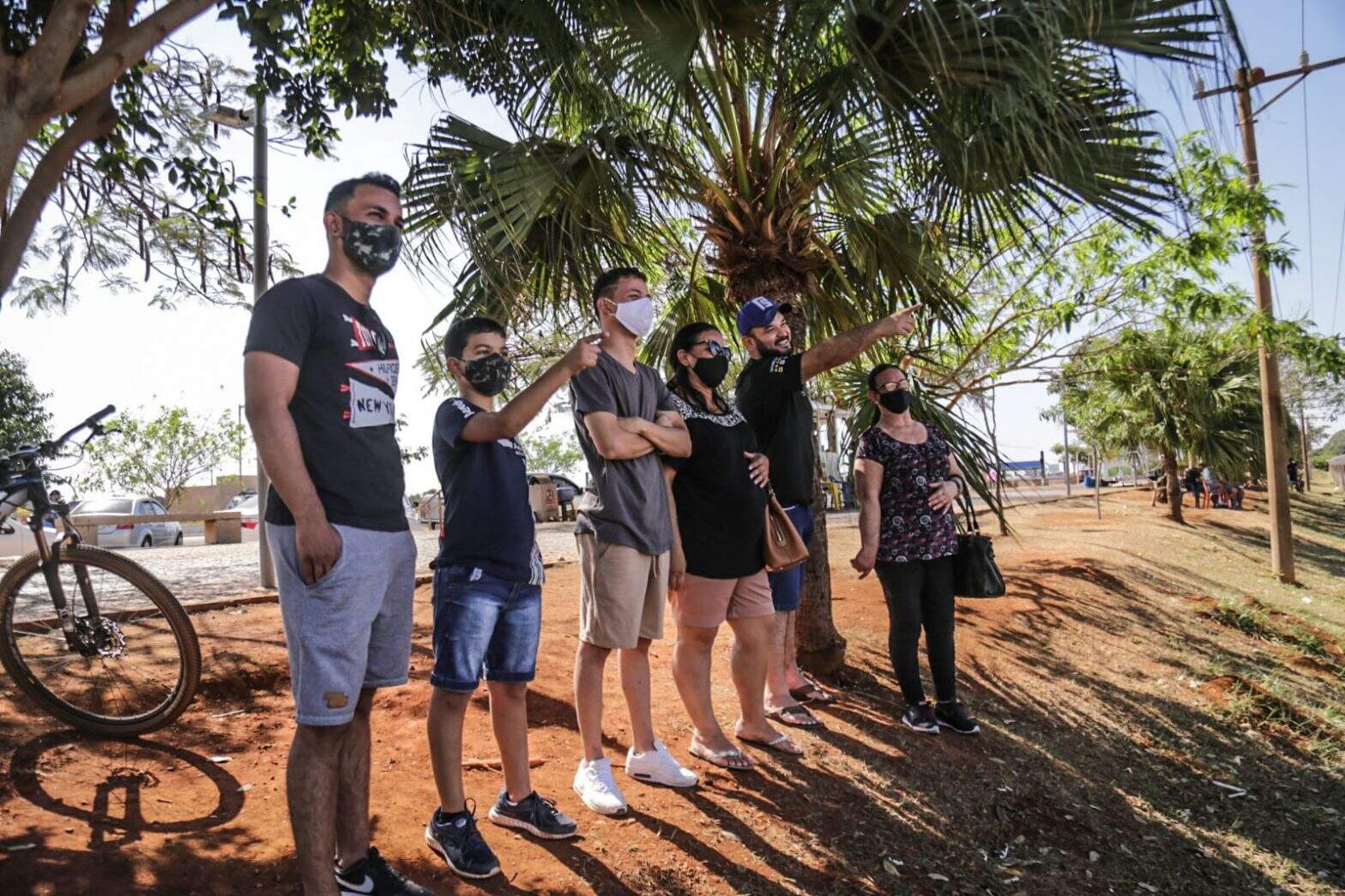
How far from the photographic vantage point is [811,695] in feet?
16.3

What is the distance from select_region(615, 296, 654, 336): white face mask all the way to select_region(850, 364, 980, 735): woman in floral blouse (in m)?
1.62

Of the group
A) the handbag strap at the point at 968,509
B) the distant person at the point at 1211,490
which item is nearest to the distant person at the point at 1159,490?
the distant person at the point at 1211,490

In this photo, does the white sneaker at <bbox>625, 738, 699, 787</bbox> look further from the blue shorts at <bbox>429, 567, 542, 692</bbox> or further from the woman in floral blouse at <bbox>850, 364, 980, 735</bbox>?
the woman in floral blouse at <bbox>850, 364, 980, 735</bbox>

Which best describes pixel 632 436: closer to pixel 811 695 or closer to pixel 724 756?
pixel 724 756

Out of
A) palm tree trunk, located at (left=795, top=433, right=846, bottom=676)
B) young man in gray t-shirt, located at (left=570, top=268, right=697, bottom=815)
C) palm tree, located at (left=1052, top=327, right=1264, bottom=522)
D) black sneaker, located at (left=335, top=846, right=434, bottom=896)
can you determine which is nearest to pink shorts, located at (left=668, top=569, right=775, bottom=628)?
young man in gray t-shirt, located at (left=570, top=268, right=697, bottom=815)

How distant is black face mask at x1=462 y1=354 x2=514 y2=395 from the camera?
2.99 metres

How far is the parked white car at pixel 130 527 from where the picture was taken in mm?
21422

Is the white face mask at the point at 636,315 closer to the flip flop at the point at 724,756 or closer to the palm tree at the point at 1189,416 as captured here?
the flip flop at the point at 724,756

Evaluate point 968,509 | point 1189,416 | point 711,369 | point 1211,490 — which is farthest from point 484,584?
point 1211,490

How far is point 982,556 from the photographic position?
15.4ft

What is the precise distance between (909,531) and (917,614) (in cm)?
43

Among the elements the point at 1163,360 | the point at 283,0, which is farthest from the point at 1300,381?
the point at 283,0

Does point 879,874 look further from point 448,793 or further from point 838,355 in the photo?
point 838,355

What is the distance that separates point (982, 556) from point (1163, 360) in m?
13.0
